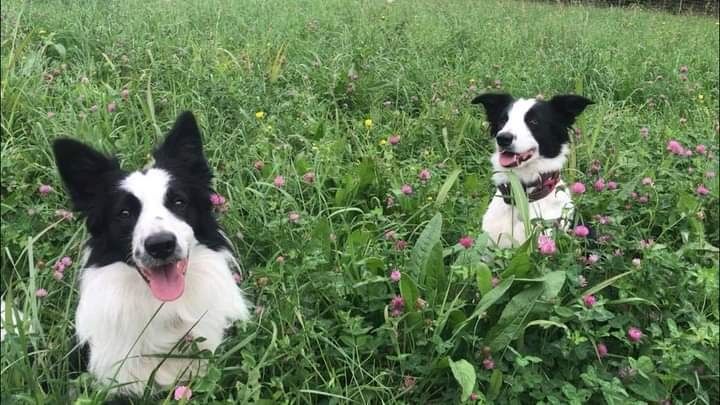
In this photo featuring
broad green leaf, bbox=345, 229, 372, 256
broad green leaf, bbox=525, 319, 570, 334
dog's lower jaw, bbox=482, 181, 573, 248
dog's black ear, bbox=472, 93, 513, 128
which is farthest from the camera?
dog's black ear, bbox=472, 93, 513, 128

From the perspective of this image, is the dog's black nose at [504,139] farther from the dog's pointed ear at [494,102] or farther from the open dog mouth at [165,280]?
the open dog mouth at [165,280]

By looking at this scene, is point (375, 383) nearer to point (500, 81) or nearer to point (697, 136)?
→ point (697, 136)

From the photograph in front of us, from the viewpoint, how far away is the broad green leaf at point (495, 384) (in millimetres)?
1807

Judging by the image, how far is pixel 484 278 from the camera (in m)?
1.96

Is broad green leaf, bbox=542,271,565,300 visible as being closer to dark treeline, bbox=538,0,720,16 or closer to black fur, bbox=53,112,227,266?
black fur, bbox=53,112,227,266

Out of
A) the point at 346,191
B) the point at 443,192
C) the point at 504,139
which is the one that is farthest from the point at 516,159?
the point at 346,191

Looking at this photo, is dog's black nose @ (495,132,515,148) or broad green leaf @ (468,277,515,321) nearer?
broad green leaf @ (468,277,515,321)

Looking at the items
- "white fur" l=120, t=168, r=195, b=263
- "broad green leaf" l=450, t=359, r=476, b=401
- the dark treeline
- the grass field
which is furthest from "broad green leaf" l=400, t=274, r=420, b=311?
the dark treeline

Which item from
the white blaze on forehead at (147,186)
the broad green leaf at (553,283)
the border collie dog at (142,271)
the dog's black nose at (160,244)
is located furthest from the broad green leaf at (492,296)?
the white blaze on forehead at (147,186)

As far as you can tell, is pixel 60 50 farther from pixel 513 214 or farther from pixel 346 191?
pixel 513 214

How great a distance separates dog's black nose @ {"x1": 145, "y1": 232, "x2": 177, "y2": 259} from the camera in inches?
68.3

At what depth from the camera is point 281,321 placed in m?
2.00

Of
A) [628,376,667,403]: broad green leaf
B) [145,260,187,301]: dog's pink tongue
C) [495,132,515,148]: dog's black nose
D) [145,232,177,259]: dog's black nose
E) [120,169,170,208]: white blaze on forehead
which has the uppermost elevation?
[120,169,170,208]: white blaze on forehead

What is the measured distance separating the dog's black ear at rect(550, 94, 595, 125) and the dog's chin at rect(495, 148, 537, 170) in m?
0.28
